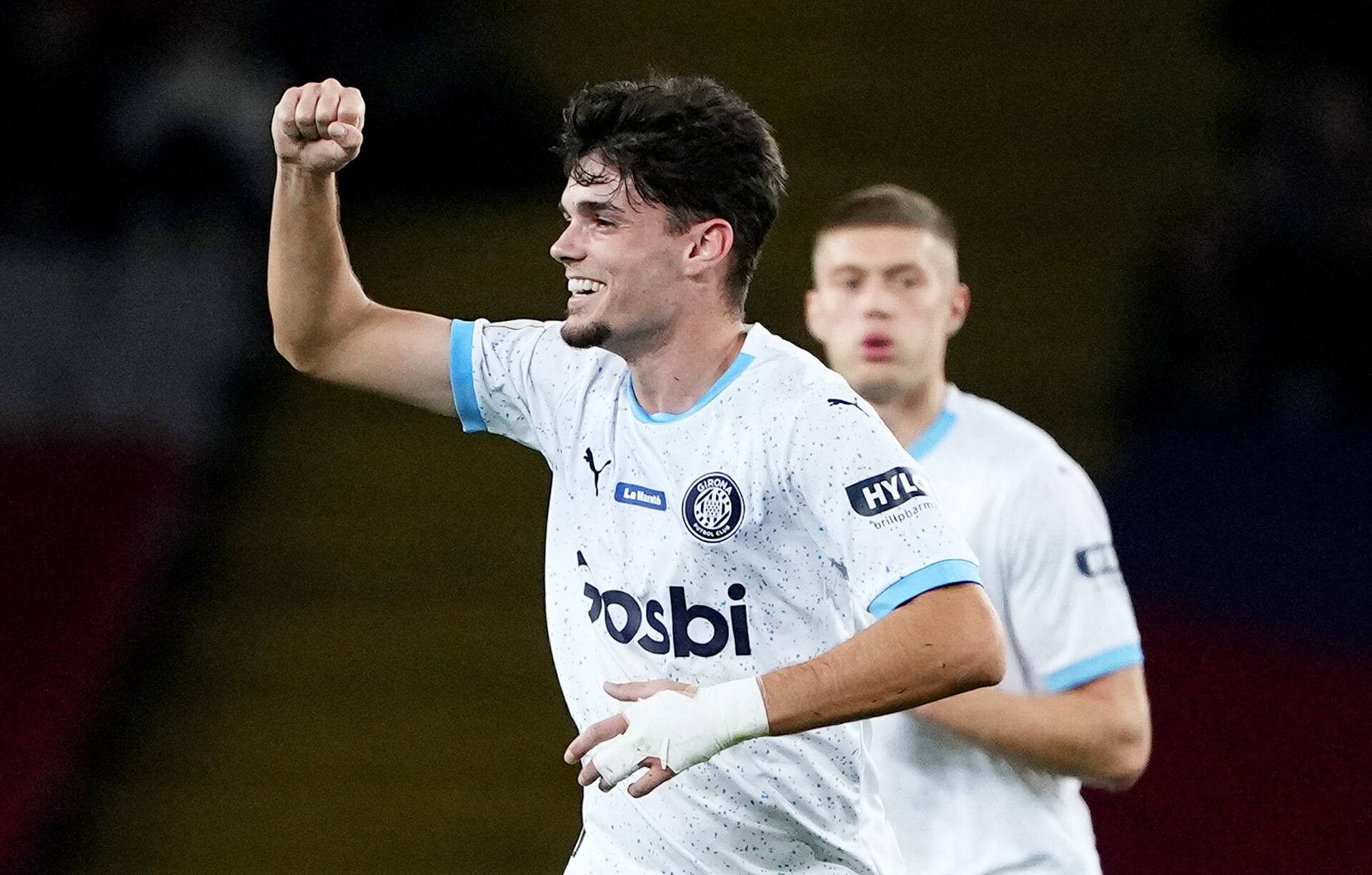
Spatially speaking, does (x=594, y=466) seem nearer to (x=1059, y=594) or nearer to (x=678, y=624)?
(x=678, y=624)

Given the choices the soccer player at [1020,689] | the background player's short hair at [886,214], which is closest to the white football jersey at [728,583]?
the soccer player at [1020,689]

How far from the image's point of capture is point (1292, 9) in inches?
379

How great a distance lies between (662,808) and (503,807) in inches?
181

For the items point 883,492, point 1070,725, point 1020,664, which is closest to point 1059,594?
point 1020,664

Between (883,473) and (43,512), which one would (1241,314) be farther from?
(883,473)

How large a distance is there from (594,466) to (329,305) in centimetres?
62

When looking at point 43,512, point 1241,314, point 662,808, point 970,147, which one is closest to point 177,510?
point 43,512

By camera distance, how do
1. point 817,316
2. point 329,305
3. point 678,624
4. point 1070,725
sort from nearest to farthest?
1. point 678,624
2. point 329,305
3. point 1070,725
4. point 817,316

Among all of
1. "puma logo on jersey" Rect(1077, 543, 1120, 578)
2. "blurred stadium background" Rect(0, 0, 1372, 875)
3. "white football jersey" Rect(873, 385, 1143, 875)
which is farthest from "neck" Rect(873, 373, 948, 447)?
"blurred stadium background" Rect(0, 0, 1372, 875)

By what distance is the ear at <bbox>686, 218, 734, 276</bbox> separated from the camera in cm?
337

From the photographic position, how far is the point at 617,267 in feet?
10.8

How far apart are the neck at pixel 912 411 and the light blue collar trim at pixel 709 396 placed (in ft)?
3.62

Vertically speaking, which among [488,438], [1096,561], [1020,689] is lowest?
[1020,689]

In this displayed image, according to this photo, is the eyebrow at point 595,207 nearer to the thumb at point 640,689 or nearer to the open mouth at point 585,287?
the open mouth at point 585,287
